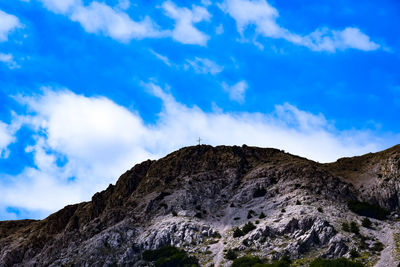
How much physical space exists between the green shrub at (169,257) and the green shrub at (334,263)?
77.1ft

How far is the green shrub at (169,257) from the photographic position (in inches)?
3425

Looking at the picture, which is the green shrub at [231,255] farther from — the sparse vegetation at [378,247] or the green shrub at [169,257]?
the sparse vegetation at [378,247]

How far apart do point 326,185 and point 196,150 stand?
43205 millimetres

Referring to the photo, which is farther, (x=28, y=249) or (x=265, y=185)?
(x=28, y=249)

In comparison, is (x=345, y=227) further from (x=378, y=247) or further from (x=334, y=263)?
(x=334, y=263)

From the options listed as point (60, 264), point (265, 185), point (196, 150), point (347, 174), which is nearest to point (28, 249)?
point (60, 264)

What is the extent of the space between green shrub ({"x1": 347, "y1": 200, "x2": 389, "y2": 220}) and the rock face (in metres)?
1.76

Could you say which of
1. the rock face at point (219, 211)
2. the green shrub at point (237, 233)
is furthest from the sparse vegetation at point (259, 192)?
the green shrub at point (237, 233)

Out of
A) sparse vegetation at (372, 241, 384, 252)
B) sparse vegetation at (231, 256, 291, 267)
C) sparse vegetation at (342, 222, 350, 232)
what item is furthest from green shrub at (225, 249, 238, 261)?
sparse vegetation at (372, 241, 384, 252)

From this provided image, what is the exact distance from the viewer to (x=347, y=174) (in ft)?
364

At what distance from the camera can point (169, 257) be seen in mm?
90062

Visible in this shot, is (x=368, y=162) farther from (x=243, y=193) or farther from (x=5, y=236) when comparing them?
(x=5, y=236)

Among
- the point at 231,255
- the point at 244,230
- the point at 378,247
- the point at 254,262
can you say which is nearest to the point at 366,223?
the point at 378,247

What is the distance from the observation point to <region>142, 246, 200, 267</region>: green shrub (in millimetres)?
87006
